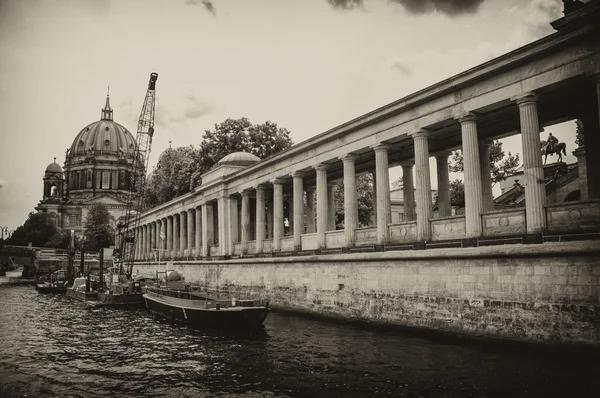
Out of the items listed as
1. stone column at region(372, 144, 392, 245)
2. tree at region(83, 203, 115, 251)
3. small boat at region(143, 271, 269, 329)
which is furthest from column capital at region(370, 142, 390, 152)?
tree at region(83, 203, 115, 251)

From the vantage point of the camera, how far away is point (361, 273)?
78.1 feet

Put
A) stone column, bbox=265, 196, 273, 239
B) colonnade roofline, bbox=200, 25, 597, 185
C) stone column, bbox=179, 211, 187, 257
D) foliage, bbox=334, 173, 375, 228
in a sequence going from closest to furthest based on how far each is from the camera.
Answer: colonnade roofline, bbox=200, 25, 597, 185, stone column, bbox=265, 196, 273, 239, foliage, bbox=334, 173, 375, 228, stone column, bbox=179, 211, 187, 257

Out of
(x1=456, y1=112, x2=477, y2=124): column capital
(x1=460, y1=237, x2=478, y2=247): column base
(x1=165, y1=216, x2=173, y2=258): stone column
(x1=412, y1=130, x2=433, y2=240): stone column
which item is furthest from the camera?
(x1=165, y1=216, x2=173, y2=258): stone column

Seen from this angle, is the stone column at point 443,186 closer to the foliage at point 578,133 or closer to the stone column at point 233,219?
the foliage at point 578,133

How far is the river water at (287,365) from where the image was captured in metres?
12.9

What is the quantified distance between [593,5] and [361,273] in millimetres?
14102

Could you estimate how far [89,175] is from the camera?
135 metres

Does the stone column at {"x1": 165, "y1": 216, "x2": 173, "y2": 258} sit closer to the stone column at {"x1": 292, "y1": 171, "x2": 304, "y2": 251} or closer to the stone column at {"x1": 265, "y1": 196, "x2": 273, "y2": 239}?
the stone column at {"x1": 265, "y1": 196, "x2": 273, "y2": 239}

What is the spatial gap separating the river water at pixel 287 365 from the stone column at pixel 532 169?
450 cm

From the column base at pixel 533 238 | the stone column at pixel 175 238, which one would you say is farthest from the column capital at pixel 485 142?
the stone column at pixel 175 238

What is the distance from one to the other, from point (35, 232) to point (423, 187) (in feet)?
380

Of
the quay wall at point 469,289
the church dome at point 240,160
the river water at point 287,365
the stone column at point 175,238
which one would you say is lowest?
the river water at point 287,365

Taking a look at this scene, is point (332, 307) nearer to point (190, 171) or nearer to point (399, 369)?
point (399, 369)

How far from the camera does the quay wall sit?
15.0 metres
